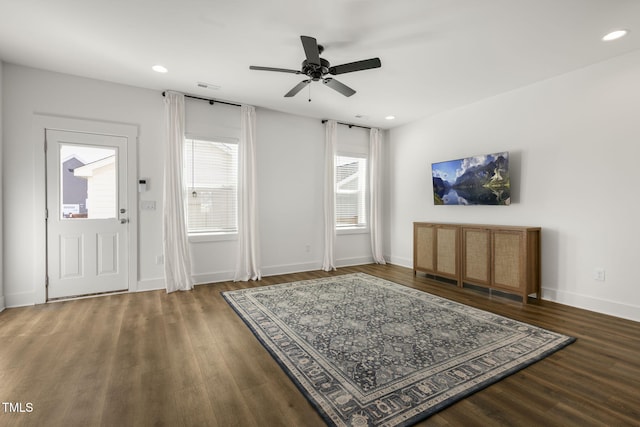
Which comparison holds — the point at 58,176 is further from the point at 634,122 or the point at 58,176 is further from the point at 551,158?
the point at 634,122

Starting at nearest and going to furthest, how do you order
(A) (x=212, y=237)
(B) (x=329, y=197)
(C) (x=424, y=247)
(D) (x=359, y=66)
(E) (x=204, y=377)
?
(E) (x=204, y=377) → (D) (x=359, y=66) → (A) (x=212, y=237) → (C) (x=424, y=247) → (B) (x=329, y=197)

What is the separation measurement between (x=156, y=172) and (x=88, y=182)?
0.82 meters

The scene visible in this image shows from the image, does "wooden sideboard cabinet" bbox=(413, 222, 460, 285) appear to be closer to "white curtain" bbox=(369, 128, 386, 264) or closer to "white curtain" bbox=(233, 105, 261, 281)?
"white curtain" bbox=(369, 128, 386, 264)

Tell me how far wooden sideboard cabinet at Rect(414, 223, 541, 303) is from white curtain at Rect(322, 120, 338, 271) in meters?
1.97

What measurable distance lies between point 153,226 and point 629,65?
622cm

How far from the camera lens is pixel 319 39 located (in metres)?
2.99

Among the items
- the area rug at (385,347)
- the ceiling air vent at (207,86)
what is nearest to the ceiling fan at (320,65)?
the ceiling air vent at (207,86)

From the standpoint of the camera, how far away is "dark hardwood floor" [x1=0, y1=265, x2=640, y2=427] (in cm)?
173

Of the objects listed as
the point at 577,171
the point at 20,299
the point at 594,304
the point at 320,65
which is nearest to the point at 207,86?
the point at 320,65

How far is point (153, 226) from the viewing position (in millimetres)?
4375

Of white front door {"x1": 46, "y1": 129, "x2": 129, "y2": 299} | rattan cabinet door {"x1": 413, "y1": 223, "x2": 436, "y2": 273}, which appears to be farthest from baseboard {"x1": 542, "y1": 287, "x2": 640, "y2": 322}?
white front door {"x1": 46, "y1": 129, "x2": 129, "y2": 299}

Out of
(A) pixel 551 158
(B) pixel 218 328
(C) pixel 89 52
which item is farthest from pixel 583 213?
(C) pixel 89 52

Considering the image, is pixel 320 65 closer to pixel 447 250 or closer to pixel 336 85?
pixel 336 85

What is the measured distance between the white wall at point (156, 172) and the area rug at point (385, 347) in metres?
1.34
